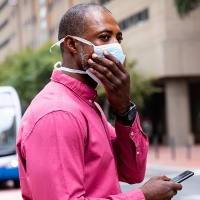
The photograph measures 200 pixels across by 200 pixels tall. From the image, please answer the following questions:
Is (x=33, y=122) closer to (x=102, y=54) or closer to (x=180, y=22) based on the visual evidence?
(x=102, y=54)

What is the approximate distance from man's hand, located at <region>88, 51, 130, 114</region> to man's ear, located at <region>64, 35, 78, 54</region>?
4.0 inches

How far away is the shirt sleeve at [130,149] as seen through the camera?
2619 millimetres

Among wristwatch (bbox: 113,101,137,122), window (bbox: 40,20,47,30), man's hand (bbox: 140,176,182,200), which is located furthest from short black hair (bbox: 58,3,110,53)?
window (bbox: 40,20,47,30)

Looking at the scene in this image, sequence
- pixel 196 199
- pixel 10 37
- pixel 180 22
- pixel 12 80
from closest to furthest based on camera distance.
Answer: pixel 196 199 → pixel 180 22 → pixel 12 80 → pixel 10 37

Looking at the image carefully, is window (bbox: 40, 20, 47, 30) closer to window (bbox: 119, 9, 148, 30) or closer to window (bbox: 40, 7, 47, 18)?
window (bbox: 40, 7, 47, 18)

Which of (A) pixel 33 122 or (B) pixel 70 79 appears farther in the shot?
(B) pixel 70 79

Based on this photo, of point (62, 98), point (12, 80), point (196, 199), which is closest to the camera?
point (62, 98)

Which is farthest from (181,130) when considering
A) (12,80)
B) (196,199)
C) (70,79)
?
(70,79)

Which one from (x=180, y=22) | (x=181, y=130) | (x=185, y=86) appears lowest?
(x=181, y=130)

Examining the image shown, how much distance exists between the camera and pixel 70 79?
8.15 feet

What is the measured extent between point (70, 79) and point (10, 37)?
238 feet

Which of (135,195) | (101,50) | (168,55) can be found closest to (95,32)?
(101,50)

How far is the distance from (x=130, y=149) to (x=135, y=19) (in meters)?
34.5

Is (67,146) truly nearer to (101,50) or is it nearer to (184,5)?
(101,50)
